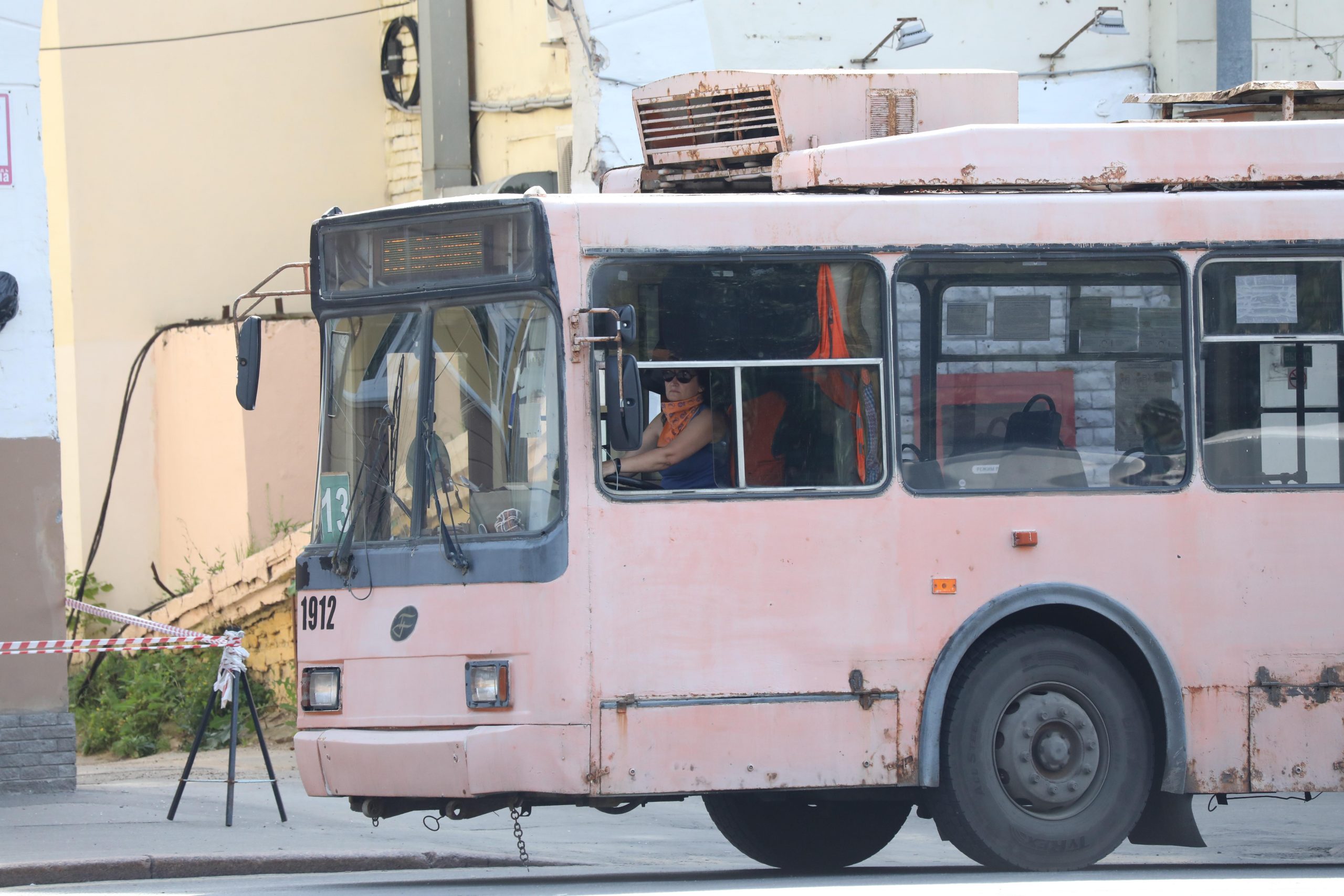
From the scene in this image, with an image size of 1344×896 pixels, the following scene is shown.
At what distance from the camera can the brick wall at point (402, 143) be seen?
20.0m

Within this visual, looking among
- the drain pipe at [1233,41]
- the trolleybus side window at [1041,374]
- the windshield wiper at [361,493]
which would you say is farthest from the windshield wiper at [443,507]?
the drain pipe at [1233,41]

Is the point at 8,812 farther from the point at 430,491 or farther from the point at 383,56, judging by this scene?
the point at 383,56

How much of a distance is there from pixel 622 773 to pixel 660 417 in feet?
4.68

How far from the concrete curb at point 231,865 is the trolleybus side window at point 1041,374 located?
3592 mm

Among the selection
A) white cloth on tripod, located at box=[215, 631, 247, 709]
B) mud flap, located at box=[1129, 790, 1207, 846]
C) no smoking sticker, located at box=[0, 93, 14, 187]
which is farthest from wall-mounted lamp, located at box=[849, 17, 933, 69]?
mud flap, located at box=[1129, 790, 1207, 846]

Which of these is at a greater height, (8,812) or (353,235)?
(353,235)

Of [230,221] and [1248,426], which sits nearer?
[1248,426]

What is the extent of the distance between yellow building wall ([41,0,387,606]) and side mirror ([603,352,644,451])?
1141cm

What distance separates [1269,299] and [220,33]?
47.6 ft

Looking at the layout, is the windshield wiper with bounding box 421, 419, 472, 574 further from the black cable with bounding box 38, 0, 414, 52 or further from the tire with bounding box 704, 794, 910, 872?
the black cable with bounding box 38, 0, 414, 52

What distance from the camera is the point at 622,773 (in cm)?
688

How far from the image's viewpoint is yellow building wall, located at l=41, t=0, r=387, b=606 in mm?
18281

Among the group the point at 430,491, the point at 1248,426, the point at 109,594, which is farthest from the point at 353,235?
the point at 109,594

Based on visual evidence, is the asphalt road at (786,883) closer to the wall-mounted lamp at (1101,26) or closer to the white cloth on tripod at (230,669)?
the white cloth on tripod at (230,669)
